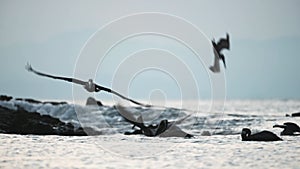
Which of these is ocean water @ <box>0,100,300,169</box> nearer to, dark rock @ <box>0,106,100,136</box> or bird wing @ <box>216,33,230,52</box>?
dark rock @ <box>0,106,100,136</box>

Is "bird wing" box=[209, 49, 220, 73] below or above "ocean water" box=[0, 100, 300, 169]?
above

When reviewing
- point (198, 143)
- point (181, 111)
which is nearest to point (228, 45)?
point (198, 143)

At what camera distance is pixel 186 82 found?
784 inches

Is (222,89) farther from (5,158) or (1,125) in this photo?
(5,158)

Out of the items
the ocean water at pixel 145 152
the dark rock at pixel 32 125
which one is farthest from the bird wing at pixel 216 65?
the dark rock at pixel 32 125

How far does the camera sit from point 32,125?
2033 centimetres

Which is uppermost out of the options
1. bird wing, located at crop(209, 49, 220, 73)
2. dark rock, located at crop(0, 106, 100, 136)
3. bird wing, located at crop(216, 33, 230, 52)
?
bird wing, located at crop(216, 33, 230, 52)

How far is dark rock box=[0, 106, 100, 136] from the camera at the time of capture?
18.6 metres

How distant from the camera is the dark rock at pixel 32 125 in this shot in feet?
61.0

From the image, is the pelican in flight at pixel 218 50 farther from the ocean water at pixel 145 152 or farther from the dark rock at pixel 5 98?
the dark rock at pixel 5 98

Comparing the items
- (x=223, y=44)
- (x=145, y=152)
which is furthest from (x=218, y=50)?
(x=145, y=152)

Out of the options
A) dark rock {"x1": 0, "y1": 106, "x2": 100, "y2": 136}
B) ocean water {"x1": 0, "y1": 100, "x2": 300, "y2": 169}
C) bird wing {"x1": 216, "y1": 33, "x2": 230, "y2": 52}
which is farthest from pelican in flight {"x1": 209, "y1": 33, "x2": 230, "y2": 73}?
dark rock {"x1": 0, "y1": 106, "x2": 100, "y2": 136}

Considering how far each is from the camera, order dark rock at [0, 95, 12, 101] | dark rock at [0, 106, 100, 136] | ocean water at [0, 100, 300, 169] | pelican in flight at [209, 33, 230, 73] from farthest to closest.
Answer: dark rock at [0, 95, 12, 101] < dark rock at [0, 106, 100, 136] < pelican in flight at [209, 33, 230, 73] < ocean water at [0, 100, 300, 169]

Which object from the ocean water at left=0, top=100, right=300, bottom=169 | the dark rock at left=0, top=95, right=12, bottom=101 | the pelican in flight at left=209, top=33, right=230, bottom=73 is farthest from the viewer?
the dark rock at left=0, top=95, right=12, bottom=101
